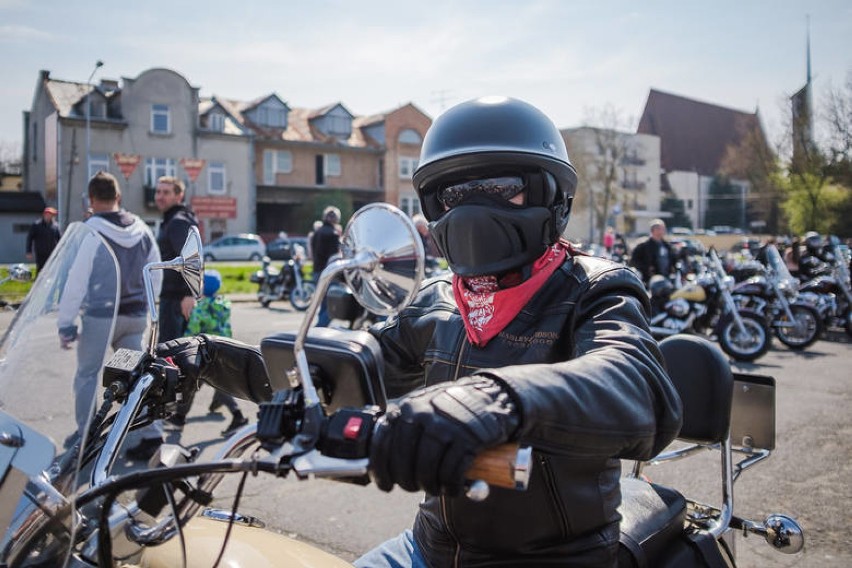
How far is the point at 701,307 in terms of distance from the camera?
977cm

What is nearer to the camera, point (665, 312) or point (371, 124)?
point (665, 312)

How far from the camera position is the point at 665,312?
9.90 meters

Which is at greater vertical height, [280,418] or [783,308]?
[280,418]

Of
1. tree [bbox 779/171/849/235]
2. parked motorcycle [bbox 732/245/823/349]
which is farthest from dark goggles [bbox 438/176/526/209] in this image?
tree [bbox 779/171/849/235]

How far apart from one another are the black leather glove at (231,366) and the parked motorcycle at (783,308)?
9.25m

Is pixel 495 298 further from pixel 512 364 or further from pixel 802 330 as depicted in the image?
pixel 802 330

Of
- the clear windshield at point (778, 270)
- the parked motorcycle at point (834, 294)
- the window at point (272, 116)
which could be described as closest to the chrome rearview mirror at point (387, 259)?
the clear windshield at point (778, 270)

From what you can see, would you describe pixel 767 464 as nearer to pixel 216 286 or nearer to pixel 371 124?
pixel 216 286

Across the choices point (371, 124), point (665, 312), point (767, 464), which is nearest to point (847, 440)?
point (767, 464)

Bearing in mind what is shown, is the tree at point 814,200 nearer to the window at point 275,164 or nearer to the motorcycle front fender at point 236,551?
the window at point 275,164

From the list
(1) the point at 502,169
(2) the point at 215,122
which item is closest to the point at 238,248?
(2) the point at 215,122

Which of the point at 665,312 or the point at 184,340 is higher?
the point at 184,340

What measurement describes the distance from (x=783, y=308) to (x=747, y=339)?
1.48 m

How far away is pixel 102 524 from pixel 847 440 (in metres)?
5.63
